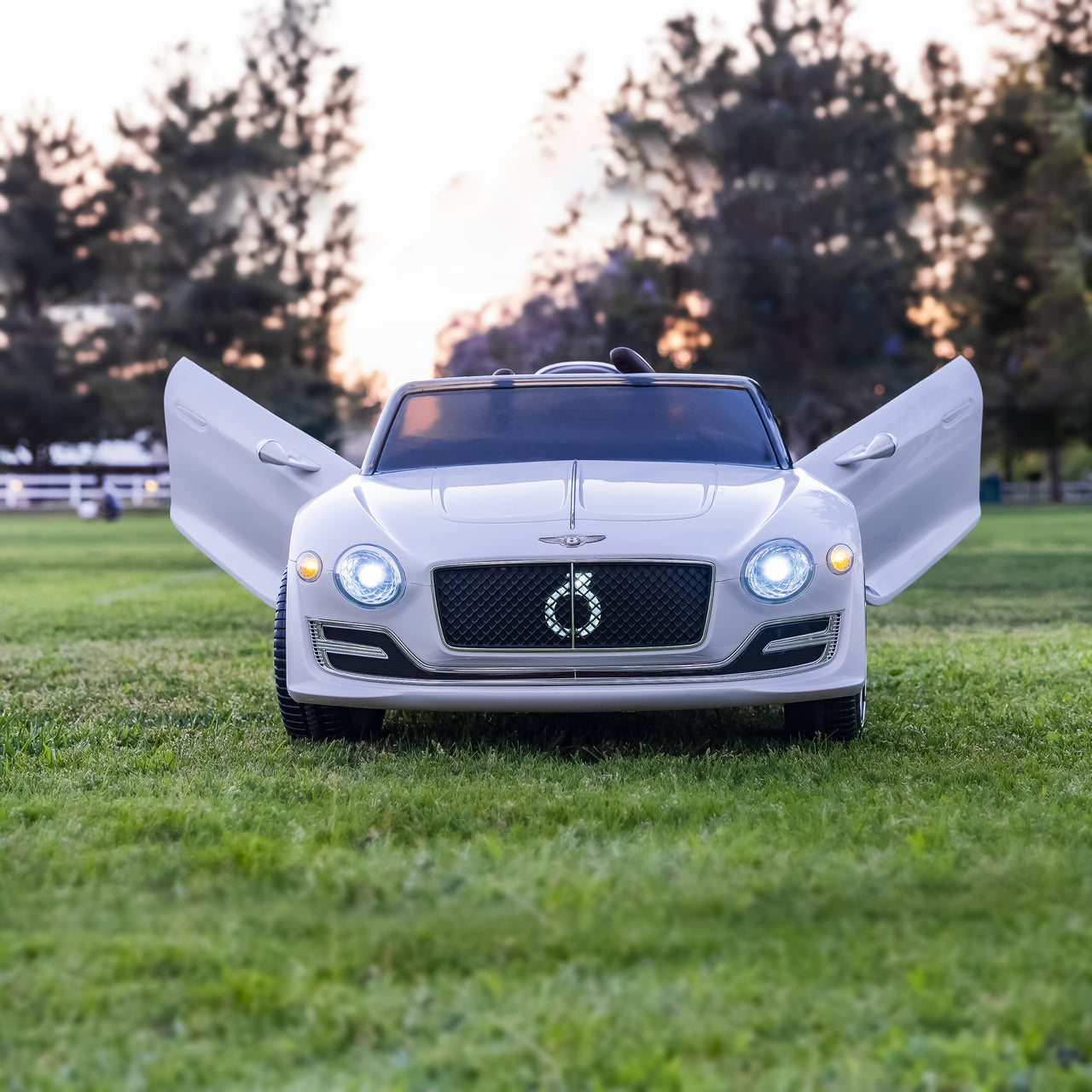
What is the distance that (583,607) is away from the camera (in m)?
4.76

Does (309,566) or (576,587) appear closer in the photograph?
(576,587)

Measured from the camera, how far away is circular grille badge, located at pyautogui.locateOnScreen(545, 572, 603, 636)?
4.75 meters

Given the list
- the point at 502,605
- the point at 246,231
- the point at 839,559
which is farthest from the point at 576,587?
the point at 246,231

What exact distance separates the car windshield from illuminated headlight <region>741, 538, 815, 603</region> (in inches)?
45.5

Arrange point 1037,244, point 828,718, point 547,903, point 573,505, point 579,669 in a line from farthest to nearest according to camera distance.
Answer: point 1037,244 → point 828,718 → point 573,505 → point 579,669 → point 547,903

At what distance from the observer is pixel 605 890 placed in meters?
3.19

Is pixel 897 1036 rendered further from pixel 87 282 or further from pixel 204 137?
pixel 87 282

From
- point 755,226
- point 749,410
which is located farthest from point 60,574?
point 755,226

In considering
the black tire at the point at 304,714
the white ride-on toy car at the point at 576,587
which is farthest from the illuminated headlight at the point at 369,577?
the black tire at the point at 304,714

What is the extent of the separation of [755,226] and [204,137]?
24.9m

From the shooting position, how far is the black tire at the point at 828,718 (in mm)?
5180

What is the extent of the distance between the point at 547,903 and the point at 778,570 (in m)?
2.03

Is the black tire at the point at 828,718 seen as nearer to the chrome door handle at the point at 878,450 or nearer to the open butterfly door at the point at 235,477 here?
the chrome door handle at the point at 878,450

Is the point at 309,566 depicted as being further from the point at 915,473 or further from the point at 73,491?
the point at 73,491
